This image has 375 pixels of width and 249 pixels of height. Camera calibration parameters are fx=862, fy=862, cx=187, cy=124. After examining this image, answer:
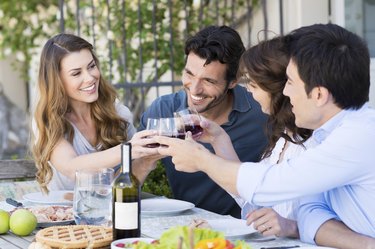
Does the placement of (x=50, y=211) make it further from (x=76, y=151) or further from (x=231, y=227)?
(x=76, y=151)

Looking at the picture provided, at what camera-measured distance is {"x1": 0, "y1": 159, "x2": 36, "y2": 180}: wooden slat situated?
14.1 feet

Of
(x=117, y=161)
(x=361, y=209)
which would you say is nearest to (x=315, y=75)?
(x=361, y=209)

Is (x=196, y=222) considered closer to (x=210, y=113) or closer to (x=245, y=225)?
(x=245, y=225)

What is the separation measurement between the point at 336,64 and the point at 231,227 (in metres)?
0.66

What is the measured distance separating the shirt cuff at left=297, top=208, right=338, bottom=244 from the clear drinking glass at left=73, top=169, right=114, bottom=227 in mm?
617

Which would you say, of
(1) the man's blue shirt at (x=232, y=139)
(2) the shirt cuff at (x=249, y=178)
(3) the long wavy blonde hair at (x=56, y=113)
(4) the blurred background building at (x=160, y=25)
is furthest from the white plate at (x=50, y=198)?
(4) the blurred background building at (x=160, y=25)

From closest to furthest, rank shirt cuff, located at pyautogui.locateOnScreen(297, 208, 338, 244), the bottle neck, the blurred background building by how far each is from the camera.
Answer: the bottle neck, shirt cuff, located at pyautogui.locateOnScreen(297, 208, 338, 244), the blurred background building

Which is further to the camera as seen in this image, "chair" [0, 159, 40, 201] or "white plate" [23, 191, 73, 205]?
"chair" [0, 159, 40, 201]

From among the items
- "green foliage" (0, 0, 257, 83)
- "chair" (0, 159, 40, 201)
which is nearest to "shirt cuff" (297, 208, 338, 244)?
"chair" (0, 159, 40, 201)

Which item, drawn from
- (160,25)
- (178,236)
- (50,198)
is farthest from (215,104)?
(160,25)

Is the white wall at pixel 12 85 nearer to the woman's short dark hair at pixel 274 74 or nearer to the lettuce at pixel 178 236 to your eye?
the woman's short dark hair at pixel 274 74

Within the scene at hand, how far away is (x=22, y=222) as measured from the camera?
2824 millimetres

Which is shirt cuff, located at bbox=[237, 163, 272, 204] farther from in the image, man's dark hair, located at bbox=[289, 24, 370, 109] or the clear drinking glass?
the clear drinking glass

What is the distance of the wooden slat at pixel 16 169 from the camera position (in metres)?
4.29
